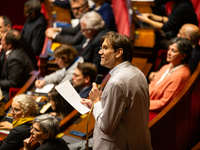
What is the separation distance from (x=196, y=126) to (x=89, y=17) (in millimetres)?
1315

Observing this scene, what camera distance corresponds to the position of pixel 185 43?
2.08 m

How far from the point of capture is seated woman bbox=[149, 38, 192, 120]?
2016 mm

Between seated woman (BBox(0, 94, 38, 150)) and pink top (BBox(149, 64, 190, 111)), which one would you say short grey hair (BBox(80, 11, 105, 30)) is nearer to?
pink top (BBox(149, 64, 190, 111))

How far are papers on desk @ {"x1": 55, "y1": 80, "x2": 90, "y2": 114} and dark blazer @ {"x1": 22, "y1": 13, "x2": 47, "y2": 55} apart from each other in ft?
6.96

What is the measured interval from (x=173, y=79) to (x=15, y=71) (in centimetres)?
143

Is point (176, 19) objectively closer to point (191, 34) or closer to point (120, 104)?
point (191, 34)

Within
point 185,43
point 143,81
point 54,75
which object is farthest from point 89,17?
point 143,81

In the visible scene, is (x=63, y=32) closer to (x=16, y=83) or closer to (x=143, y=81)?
(x=16, y=83)

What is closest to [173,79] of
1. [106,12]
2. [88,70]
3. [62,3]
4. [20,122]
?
[88,70]

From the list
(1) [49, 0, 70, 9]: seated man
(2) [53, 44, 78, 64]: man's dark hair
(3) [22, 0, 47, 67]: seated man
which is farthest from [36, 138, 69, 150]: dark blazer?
(1) [49, 0, 70, 9]: seated man

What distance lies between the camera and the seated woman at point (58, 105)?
2043mm

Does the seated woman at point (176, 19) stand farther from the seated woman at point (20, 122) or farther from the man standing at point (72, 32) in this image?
the seated woman at point (20, 122)

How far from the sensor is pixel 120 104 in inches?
46.8

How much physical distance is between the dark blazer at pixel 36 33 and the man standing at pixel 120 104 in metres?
2.29
